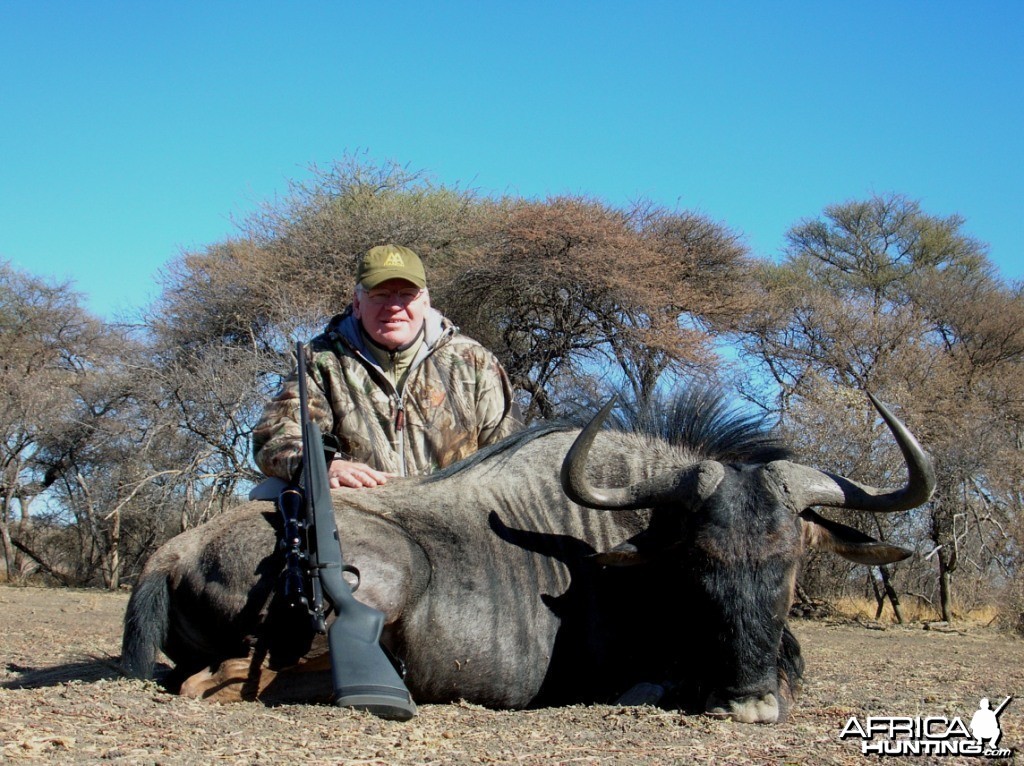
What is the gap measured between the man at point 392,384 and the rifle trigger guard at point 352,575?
1.13 meters

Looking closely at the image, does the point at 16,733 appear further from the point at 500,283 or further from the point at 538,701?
the point at 500,283

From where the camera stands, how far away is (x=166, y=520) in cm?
1723

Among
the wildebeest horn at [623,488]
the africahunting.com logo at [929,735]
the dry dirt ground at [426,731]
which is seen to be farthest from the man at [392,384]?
the africahunting.com logo at [929,735]

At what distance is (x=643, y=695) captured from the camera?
15.1 ft

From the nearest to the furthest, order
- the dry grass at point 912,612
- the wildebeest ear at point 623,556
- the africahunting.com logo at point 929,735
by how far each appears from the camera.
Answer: the africahunting.com logo at point 929,735 < the wildebeest ear at point 623,556 < the dry grass at point 912,612

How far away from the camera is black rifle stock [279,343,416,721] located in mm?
3889

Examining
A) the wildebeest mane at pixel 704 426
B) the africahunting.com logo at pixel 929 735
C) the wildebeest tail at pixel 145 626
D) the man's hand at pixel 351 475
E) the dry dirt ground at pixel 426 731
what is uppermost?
the wildebeest mane at pixel 704 426

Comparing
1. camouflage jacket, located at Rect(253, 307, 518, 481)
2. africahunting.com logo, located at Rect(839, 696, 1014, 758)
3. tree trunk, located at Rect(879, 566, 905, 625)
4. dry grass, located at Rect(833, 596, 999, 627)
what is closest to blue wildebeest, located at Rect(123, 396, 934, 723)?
africahunting.com logo, located at Rect(839, 696, 1014, 758)


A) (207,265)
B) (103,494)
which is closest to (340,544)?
(103,494)

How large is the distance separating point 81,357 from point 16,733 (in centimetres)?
2009

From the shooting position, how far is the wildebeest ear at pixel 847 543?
16.2 feet

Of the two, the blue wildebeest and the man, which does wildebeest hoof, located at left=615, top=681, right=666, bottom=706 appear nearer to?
the blue wildebeest

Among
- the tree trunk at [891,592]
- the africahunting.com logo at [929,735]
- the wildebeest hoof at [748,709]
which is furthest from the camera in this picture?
the tree trunk at [891,592]

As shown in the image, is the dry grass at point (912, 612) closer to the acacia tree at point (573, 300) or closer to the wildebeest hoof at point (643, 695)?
the acacia tree at point (573, 300)
